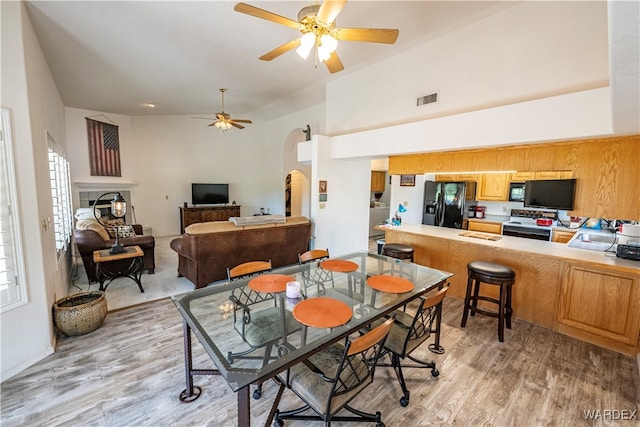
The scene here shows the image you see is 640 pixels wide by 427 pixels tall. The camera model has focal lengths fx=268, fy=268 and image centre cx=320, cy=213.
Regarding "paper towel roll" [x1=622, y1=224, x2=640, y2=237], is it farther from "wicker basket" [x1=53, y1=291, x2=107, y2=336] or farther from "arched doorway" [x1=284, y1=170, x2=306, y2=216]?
"arched doorway" [x1=284, y1=170, x2=306, y2=216]

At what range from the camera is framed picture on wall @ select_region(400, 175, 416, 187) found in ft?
20.5

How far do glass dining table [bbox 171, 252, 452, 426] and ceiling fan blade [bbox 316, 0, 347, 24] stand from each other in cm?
200

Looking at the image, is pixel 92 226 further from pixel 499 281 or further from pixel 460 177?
pixel 460 177

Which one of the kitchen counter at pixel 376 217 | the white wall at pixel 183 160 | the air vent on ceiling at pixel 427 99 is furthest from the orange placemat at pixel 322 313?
the kitchen counter at pixel 376 217

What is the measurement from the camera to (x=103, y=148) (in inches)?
251

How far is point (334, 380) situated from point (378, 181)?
310 inches

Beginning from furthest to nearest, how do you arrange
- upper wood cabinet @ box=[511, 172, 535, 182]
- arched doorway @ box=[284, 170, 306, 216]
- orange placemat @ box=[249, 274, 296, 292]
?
arched doorway @ box=[284, 170, 306, 216] < upper wood cabinet @ box=[511, 172, 535, 182] < orange placemat @ box=[249, 274, 296, 292]

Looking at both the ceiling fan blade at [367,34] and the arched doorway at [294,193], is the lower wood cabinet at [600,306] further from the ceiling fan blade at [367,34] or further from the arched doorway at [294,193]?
the arched doorway at [294,193]

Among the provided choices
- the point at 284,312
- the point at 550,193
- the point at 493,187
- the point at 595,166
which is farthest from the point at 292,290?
the point at 493,187

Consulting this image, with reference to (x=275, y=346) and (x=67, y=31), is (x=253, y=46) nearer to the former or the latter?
(x=67, y=31)

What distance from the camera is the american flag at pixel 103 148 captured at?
6.18m

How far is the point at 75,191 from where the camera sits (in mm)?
5977

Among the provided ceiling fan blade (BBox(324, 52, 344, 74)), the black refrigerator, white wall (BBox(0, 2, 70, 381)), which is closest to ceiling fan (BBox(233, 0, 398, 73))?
ceiling fan blade (BBox(324, 52, 344, 74))

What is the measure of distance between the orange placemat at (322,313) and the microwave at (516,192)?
4.88m
